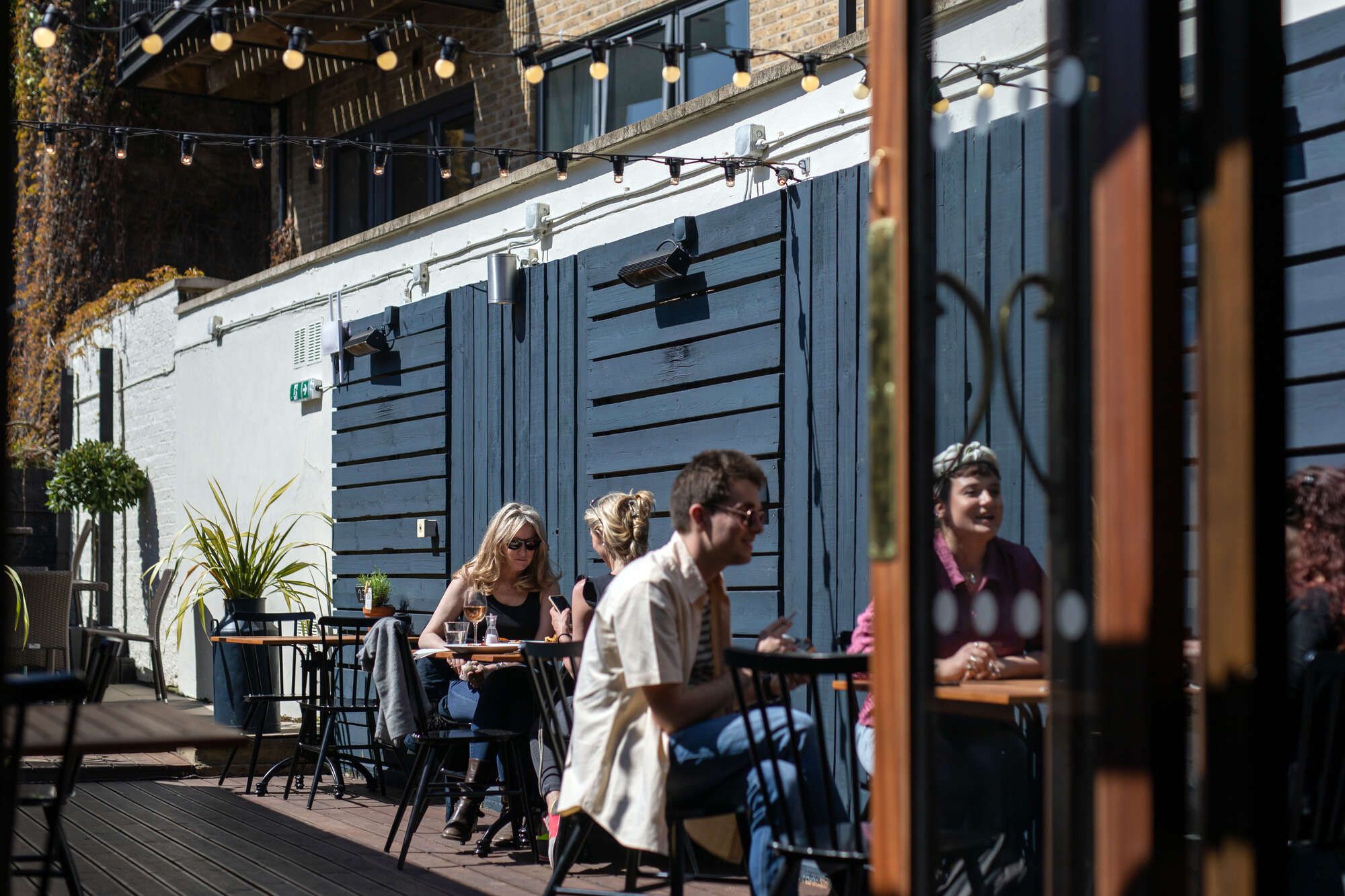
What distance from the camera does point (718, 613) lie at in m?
3.59

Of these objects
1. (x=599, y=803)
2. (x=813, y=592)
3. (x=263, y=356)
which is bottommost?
(x=599, y=803)

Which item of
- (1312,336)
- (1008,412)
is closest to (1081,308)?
(1008,412)

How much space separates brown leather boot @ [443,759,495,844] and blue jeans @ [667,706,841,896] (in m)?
2.70

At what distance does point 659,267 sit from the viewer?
6094 mm

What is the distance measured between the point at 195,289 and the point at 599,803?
9.63 m

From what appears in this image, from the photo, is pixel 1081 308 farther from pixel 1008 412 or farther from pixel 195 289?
pixel 195 289

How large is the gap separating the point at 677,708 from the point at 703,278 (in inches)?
118

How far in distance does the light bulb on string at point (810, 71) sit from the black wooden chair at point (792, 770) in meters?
2.80

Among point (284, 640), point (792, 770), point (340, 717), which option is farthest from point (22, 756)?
point (340, 717)

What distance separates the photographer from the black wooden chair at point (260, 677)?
7.40 meters

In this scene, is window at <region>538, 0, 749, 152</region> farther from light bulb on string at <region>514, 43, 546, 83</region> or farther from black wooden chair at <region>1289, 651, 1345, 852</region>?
black wooden chair at <region>1289, 651, 1345, 852</region>

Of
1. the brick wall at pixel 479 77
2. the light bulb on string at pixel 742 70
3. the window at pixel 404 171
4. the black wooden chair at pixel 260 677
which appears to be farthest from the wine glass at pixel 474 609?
the window at pixel 404 171

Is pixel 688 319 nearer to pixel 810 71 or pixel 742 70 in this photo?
pixel 742 70

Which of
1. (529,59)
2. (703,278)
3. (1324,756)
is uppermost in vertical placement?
(529,59)
